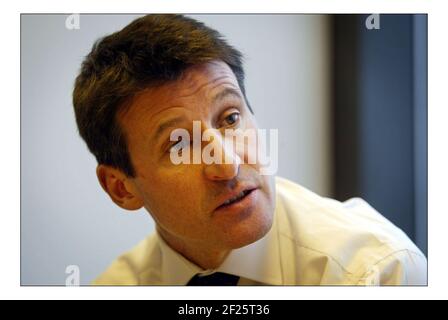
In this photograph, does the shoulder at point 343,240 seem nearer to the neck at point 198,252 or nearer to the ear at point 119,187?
the neck at point 198,252

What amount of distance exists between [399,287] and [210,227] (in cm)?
42

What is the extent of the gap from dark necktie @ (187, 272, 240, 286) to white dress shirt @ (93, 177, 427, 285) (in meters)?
0.01

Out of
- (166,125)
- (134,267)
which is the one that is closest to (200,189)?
(166,125)

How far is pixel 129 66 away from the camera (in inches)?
38.9

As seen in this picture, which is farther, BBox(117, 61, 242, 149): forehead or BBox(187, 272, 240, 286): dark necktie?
BBox(187, 272, 240, 286): dark necktie

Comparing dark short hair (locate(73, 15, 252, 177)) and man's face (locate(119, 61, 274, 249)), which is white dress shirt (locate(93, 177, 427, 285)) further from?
dark short hair (locate(73, 15, 252, 177))

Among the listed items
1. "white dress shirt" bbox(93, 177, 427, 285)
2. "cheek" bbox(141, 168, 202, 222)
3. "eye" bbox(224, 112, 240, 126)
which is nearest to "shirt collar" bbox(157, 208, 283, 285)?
"white dress shirt" bbox(93, 177, 427, 285)

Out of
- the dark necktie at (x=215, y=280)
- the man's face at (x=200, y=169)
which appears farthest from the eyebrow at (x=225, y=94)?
the dark necktie at (x=215, y=280)

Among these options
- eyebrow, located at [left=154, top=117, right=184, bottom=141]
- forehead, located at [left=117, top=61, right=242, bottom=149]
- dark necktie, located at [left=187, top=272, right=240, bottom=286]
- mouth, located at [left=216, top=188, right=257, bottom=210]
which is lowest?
dark necktie, located at [left=187, top=272, right=240, bottom=286]

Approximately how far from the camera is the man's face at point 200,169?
3.27ft

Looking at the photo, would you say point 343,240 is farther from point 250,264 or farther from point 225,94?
point 225,94

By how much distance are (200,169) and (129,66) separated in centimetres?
24

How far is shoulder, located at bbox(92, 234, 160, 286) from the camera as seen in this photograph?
1.12 meters
